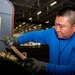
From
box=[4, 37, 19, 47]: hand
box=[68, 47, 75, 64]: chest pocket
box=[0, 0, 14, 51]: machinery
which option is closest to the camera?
box=[68, 47, 75, 64]: chest pocket

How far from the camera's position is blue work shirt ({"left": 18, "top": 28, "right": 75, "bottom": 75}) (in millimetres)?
1343

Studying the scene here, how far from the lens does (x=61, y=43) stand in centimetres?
160

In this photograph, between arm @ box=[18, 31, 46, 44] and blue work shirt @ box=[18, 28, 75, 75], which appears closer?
blue work shirt @ box=[18, 28, 75, 75]

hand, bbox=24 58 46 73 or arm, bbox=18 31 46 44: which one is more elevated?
arm, bbox=18 31 46 44

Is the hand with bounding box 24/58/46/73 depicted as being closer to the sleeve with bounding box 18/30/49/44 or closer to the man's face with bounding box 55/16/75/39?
the man's face with bounding box 55/16/75/39

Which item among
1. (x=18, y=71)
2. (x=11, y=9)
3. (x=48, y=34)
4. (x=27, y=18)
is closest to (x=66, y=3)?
(x=27, y=18)

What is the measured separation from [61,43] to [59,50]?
67 millimetres

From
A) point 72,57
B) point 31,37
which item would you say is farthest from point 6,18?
point 72,57

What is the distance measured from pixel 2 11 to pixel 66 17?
1212 mm

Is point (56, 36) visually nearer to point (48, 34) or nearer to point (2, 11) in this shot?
point (48, 34)

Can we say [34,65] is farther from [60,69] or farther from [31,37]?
[31,37]

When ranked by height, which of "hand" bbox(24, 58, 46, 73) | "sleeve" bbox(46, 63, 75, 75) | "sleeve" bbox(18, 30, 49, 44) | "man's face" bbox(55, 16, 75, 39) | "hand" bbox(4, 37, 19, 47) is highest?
"man's face" bbox(55, 16, 75, 39)

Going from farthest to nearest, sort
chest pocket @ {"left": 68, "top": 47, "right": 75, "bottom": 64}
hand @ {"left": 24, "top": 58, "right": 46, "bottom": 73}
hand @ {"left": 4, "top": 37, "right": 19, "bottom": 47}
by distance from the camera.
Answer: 1. hand @ {"left": 4, "top": 37, "right": 19, "bottom": 47}
2. chest pocket @ {"left": 68, "top": 47, "right": 75, "bottom": 64}
3. hand @ {"left": 24, "top": 58, "right": 46, "bottom": 73}

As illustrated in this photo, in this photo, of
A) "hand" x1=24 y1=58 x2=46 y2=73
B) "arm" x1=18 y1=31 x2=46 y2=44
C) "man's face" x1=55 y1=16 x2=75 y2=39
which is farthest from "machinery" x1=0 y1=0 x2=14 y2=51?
"hand" x1=24 y1=58 x2=46 y2=73
